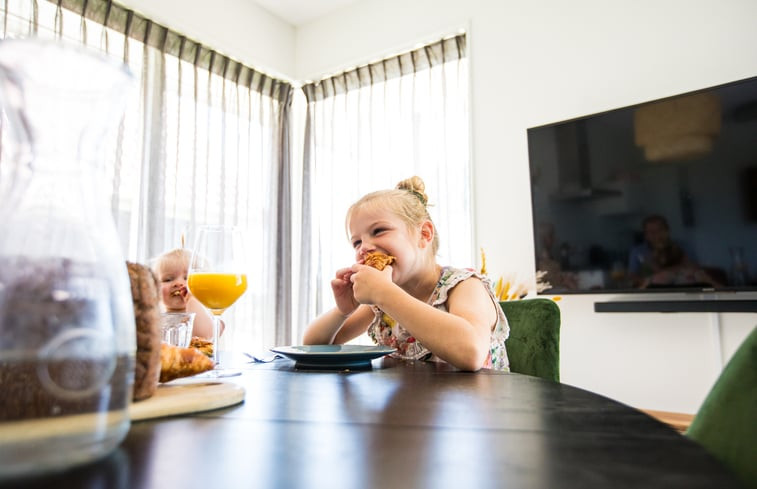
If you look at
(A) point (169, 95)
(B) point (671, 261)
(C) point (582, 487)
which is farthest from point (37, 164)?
(A) point (169, 95)

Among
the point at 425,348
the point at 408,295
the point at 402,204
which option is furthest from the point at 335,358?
the point at 402,204

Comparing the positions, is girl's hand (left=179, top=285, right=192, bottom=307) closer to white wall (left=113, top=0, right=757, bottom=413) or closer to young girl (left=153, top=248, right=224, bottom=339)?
young girl (left=153, top=248, right=224, bottom=339)

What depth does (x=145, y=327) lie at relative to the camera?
0.48 metres

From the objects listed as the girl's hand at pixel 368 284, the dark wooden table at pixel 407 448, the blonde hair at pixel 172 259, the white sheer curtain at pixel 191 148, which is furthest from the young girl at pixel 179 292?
the dark wooden table at pixel 407 448

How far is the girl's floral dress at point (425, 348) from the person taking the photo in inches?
50.8

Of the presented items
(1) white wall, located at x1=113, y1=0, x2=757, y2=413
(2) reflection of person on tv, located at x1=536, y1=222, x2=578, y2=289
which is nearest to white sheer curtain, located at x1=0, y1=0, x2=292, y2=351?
(1) white wall, located at x1=113, y1=0, x2=757, y2=413

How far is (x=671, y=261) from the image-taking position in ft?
7.61

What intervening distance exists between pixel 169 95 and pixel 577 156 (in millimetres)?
2701

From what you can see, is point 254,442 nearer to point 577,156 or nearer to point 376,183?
point 577,156

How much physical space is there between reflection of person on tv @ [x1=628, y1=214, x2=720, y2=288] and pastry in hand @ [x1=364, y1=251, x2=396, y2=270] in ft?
5.18

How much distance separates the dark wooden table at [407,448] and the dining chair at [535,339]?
694mm

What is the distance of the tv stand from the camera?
6.93ft

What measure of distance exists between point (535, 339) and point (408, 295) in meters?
0.42

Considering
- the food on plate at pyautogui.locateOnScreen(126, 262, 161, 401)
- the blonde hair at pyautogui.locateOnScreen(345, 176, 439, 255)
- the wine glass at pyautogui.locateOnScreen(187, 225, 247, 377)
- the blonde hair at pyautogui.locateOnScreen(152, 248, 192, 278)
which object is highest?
the blonde hair at pyautogui.locateOnScreen(345, 176, 439, 255)
